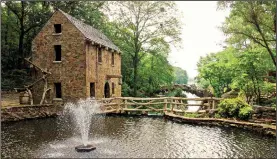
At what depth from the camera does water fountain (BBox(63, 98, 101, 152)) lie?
1138cm

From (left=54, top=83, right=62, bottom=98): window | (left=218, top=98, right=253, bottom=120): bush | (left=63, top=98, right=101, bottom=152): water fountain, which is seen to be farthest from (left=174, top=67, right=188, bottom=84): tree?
(left=218, top=98, right=253, bottom=120): bush

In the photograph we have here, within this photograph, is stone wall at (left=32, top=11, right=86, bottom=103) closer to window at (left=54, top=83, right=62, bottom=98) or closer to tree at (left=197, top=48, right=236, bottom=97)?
window at (left=54, top=83, right=62, bottom=98)

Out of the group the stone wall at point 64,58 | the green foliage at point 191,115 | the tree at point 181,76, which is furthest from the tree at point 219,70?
the stone wall at point 64,58

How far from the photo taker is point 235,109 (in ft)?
41.8

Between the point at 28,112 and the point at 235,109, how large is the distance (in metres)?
11.5

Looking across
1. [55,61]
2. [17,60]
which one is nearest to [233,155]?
[55,61]

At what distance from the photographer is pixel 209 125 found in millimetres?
13102

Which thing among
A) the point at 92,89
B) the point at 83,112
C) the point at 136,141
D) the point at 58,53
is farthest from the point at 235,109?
the point at 58,53

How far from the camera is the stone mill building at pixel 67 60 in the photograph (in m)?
17.1

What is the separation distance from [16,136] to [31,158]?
3476mm

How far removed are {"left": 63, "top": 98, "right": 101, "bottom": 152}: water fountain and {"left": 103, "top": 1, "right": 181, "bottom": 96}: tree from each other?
6.08 m

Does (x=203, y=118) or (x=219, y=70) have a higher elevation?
(x=219, y=70)

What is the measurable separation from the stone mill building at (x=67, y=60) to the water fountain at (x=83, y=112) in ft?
1.55

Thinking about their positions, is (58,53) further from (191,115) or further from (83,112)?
(191,115)
